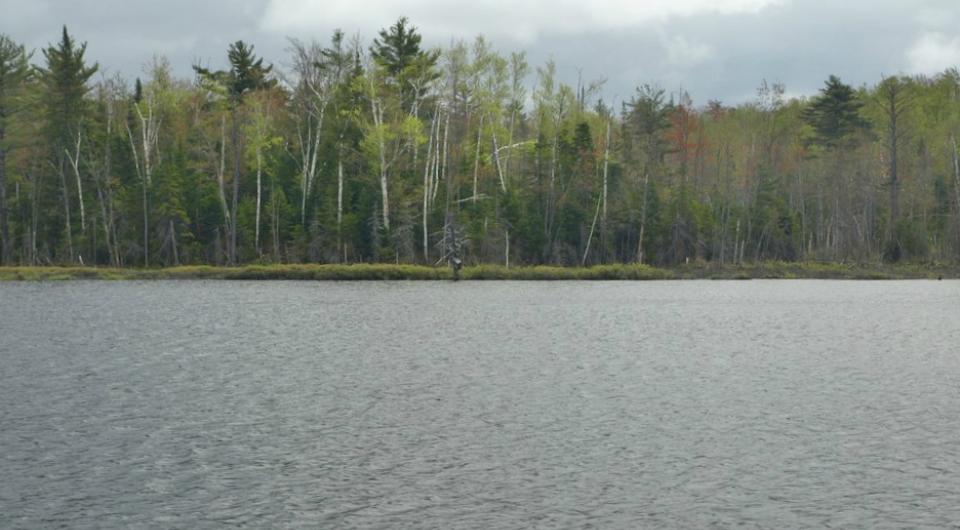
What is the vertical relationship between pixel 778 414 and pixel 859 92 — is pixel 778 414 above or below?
below

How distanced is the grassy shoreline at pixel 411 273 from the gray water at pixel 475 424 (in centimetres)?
3415

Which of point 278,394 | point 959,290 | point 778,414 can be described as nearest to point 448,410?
point 278,394

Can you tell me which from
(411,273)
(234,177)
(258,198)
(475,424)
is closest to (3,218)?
(234,177)

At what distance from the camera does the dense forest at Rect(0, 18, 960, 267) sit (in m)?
80.5

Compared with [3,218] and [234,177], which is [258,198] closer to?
[234,177]

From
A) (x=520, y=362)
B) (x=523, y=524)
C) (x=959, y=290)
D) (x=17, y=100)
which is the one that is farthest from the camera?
(x=17, y=100)

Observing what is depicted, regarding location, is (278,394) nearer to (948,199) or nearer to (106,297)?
(106,297)

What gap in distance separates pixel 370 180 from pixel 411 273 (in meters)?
12.3

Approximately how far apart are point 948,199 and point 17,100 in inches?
3231

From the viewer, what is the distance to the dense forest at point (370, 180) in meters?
80.5

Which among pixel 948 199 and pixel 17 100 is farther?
pixel 948 199

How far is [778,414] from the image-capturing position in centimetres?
1886

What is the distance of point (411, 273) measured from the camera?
71625mm

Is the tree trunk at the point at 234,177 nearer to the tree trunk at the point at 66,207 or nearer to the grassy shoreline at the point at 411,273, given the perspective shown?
the grassy shoreline at the point at 411,273
